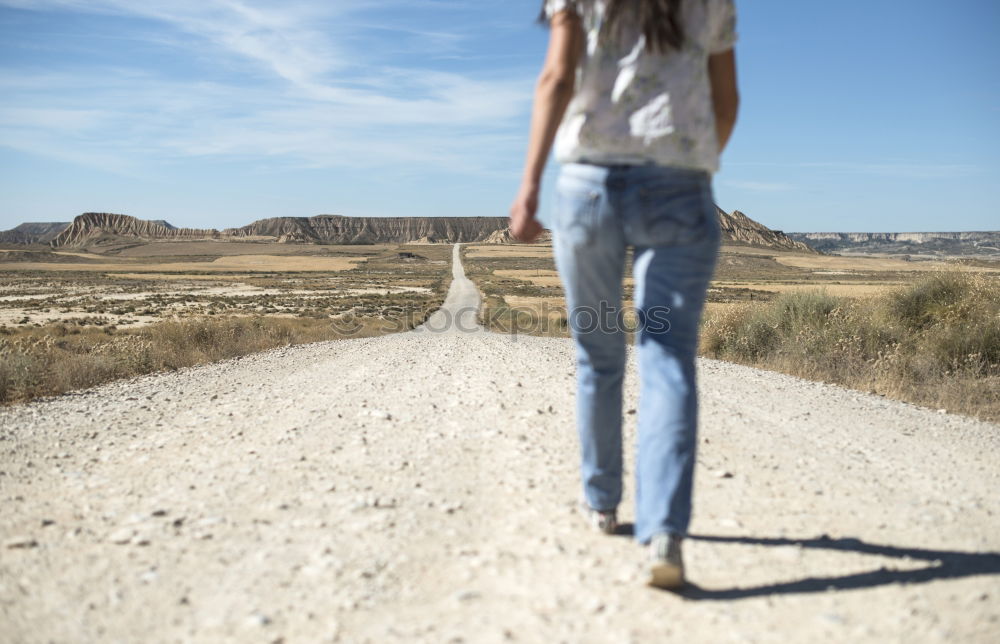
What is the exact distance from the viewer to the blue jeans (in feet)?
7.41

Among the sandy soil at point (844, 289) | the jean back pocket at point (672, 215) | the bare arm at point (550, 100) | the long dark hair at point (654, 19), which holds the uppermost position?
the long dark hair at point (654, 19)

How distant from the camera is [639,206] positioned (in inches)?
88.8

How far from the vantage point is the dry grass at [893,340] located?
317 inches

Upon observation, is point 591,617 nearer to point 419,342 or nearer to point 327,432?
point 327,432

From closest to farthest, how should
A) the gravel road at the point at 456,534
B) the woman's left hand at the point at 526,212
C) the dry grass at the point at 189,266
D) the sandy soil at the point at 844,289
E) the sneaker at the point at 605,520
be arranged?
1. the gravel road at the point at 456,534
2. the woman's left hand at the point at 526,212
3. the sneaker at the point at 605,520
4. the sandy soil at the point at 844,289
5. the dry grass at the point at 189,266

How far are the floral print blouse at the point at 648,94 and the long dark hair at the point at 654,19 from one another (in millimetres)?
27

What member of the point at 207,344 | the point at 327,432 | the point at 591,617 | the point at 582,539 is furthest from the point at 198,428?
the point at 207,344

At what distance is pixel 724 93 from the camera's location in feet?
7.80

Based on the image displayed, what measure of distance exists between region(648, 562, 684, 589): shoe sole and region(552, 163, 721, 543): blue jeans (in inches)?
4.5

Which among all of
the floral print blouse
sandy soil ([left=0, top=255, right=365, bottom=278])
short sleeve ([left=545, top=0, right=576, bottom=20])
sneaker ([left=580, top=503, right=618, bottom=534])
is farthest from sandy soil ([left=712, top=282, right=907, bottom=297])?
sandy soil ([left=0, top=255, right=365, bottom=278])

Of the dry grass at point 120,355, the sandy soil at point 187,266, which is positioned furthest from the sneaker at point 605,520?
the sandy soil at point 187,266


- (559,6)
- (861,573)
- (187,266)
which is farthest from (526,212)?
(187,266)

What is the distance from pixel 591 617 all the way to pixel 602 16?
1813 millimetres

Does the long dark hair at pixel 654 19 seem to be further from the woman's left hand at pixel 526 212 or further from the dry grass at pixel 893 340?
the dry grass at pixel 893 340
